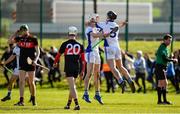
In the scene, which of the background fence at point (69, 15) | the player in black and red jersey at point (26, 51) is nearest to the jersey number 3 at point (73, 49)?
the player in black and red jersey at point (26, 51)

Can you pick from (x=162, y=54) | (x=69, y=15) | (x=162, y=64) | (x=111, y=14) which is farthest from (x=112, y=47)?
(x=69, y=15)

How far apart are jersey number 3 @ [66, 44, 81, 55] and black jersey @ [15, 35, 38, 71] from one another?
2.02 m

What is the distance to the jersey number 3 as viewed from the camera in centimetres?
1973

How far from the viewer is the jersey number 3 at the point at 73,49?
64.7 ft

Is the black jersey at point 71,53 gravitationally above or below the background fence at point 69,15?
below

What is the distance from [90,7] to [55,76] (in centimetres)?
1071

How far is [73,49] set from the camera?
64.8 feet

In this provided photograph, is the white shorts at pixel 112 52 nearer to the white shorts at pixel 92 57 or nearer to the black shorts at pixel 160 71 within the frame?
the white shorts at pixel 92 57

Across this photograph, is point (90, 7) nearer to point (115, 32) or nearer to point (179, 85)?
point (179, 85)

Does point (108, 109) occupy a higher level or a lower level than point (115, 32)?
lower

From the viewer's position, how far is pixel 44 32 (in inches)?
1726

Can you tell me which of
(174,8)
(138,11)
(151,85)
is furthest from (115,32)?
(138,11)

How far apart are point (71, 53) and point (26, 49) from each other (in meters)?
2.25

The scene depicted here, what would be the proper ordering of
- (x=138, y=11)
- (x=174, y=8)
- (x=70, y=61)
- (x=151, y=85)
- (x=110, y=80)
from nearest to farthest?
1. (x=70, y=61)
2. (x=110, y=80)
3. (x=151, y=85)
4. (x=174, y=8)
5. (x=138, y=11)
